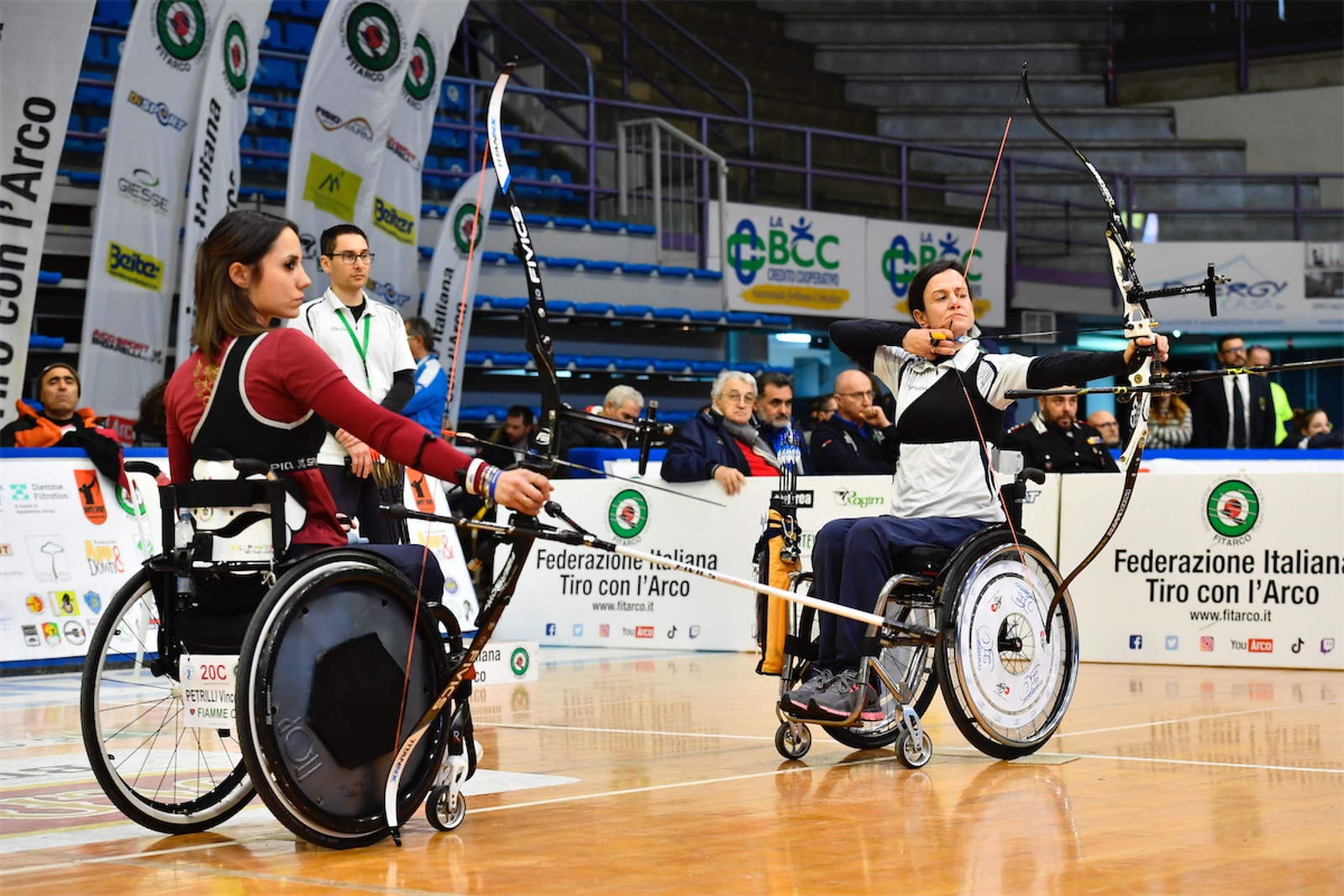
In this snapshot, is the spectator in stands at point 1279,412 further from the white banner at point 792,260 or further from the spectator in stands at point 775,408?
the spectator in stands at point 775,408

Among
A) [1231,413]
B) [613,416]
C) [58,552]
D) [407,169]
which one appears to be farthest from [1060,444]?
[407,169]

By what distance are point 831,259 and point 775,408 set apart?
7.23 metres

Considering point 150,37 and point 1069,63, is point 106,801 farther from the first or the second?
point 1069,63

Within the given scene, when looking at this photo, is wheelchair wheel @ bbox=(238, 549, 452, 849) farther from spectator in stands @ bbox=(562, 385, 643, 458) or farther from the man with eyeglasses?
spectator in stands @ bbox=(562, 385, 643, 458)

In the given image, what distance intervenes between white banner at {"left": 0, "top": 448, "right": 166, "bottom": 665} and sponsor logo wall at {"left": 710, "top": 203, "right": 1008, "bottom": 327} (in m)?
8.26

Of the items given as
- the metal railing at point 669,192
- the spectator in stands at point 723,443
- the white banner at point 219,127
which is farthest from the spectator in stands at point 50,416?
Result: the metal railing at point 669,192

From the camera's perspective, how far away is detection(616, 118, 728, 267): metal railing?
15336 millimetres

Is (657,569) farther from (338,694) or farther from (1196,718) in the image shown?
(338,694)

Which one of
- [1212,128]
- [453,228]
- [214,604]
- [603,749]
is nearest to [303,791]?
[214,604]

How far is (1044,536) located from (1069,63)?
47.8ft

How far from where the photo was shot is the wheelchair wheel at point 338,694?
3.28m

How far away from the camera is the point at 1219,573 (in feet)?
25.8

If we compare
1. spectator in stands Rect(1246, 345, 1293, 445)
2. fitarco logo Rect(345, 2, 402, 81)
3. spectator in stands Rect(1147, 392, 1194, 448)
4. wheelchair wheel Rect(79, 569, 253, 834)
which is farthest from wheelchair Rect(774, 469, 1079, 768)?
spectator in stands Rect(1246, 345, 1293, 445)

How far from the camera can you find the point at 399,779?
3562 millimetres
